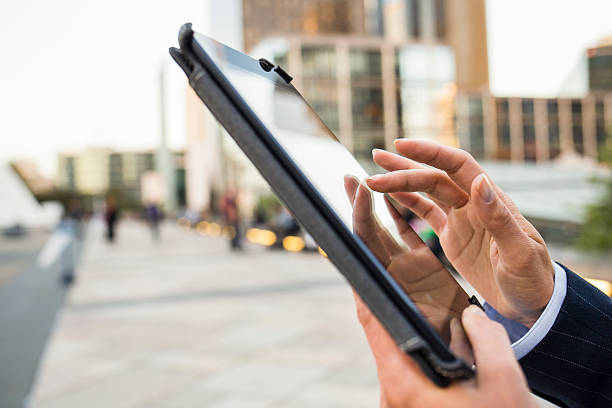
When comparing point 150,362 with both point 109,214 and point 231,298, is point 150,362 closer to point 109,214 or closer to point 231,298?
point 231,298

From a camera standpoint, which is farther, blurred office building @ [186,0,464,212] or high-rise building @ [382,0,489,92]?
high-rise building @ [382,0,489,92]

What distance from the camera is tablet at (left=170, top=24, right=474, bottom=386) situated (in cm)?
64

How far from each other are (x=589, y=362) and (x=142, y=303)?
26.9 ft

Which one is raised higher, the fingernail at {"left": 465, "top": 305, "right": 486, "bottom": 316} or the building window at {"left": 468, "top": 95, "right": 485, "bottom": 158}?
the building window at {"left": 468, "top": 95, "right": 485, "bottom": 158}

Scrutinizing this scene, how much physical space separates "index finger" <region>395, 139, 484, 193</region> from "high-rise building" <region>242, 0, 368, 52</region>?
A: 102 meters

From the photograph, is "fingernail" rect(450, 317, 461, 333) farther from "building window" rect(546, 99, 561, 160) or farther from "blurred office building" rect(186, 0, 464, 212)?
"building window" rect(546, 99, 561, 160)

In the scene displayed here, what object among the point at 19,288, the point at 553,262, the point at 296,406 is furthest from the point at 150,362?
the point at 19,288

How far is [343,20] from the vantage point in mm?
98625

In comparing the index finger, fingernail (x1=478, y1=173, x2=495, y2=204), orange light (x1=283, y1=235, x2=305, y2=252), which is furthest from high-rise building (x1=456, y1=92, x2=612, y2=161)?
fingernail (x1=478, y1=173, x2=495, y2=204)

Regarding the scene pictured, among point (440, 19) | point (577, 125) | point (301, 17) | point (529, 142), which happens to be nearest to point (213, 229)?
point (529, 142)

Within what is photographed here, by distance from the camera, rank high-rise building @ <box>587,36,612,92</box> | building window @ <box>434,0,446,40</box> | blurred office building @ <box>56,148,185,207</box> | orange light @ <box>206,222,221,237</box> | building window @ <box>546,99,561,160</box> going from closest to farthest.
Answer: high-rise building @ <box>587,36,612,92</box> → orange light @ <box>206,222,221,237</box> → building window @ <box>546,99,561,160</box> → building window @ <box>434,0,446,40</box> → blurred office building @ <box>56,148,185,207</box>

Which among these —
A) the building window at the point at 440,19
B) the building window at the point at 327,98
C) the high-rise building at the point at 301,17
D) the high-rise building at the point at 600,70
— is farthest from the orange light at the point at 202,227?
the high-rise building at the point at 301,17

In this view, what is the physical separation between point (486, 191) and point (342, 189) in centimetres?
24

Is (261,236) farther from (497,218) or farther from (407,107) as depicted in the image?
(407,107)
